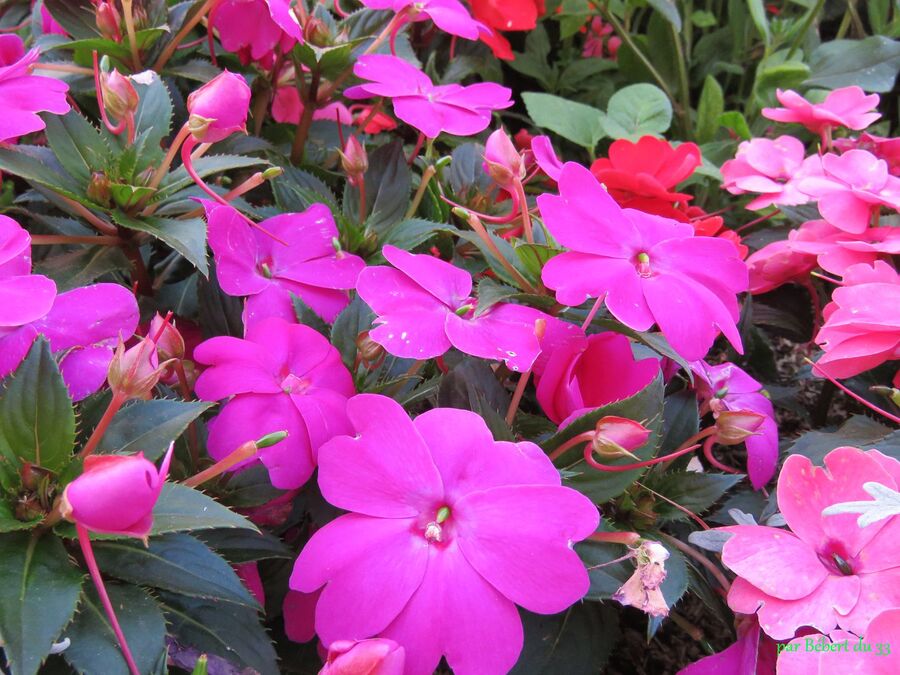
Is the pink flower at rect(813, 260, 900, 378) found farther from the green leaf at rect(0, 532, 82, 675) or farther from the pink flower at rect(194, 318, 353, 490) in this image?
the green leaf at rect(0, 532, 82, 675)

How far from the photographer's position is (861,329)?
66cm

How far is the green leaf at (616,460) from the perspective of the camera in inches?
22.2

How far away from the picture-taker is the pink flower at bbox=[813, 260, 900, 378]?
0.64 m

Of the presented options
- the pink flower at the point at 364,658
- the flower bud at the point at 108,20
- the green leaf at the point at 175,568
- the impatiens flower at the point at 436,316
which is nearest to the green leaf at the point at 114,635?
the green leaf at the point at 175,568

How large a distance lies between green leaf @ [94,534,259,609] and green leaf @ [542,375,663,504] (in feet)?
0.80

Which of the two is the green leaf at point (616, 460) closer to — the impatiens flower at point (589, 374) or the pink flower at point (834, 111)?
the impatiens flower at point (589, 374)

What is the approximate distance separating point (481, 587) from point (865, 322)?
398mm

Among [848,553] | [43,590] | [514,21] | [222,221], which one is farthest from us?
[514,21]

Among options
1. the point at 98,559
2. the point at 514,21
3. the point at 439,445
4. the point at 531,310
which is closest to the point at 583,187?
the point at 531,310

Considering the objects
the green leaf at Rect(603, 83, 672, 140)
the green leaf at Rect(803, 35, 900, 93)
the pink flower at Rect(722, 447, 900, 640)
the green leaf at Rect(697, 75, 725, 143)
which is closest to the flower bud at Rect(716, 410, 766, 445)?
the pink flower at Rect(722, 447, 900, 640)

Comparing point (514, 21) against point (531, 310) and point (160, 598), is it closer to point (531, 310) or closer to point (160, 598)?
point (531, 310)

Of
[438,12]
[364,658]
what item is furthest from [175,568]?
[438,12]

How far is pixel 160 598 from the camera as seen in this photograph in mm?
551

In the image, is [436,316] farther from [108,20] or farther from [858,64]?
[858,64]
